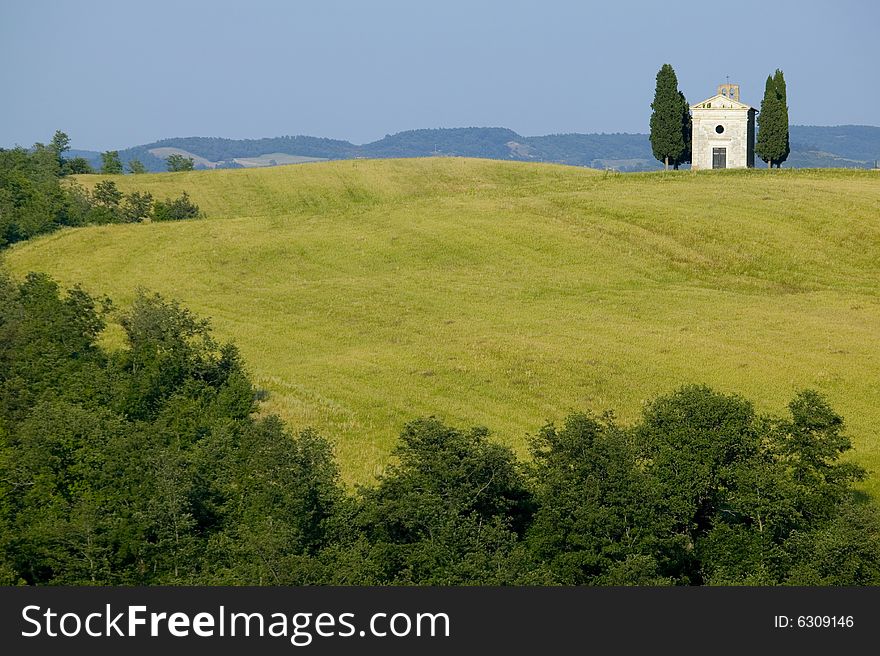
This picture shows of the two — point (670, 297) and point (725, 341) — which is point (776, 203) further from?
point (725, 341)

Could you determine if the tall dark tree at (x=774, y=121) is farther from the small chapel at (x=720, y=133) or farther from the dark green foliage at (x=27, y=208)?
the dark green foliage at (x=27, y=208)

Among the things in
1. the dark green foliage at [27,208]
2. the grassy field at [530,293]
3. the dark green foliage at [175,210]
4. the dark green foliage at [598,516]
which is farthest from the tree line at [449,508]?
the dark green foliage at [175,210]

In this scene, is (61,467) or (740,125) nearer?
(61,467)

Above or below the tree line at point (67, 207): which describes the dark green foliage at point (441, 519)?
below

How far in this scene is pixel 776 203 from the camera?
9400 centimetres

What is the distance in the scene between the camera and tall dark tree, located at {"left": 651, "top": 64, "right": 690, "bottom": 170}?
120750mm

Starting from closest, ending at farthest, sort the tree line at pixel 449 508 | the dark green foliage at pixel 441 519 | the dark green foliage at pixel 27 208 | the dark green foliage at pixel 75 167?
the dark green foliage at pixel 441 519
the tree line at pixel 449 508
the dark green foliage at pixel 27 208
the dark green foliage at pixel 75 167

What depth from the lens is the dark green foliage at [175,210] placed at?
110 meters

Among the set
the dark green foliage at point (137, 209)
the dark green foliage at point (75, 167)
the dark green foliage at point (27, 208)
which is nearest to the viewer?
the dark green foliage at point (27, 208)

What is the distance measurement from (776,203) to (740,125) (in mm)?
28959

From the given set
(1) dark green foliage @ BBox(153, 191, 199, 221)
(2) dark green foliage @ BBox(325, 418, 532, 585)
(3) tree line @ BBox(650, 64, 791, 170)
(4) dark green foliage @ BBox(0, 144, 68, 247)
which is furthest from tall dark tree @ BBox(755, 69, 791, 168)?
(2) dark green foliage @ BBox(325, 418, 532, 585)

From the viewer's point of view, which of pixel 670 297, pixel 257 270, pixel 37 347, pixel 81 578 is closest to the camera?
pixel 81 578

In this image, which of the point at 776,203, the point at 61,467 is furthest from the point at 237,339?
the point at 776,203

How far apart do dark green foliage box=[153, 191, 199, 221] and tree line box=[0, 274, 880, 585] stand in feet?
245
